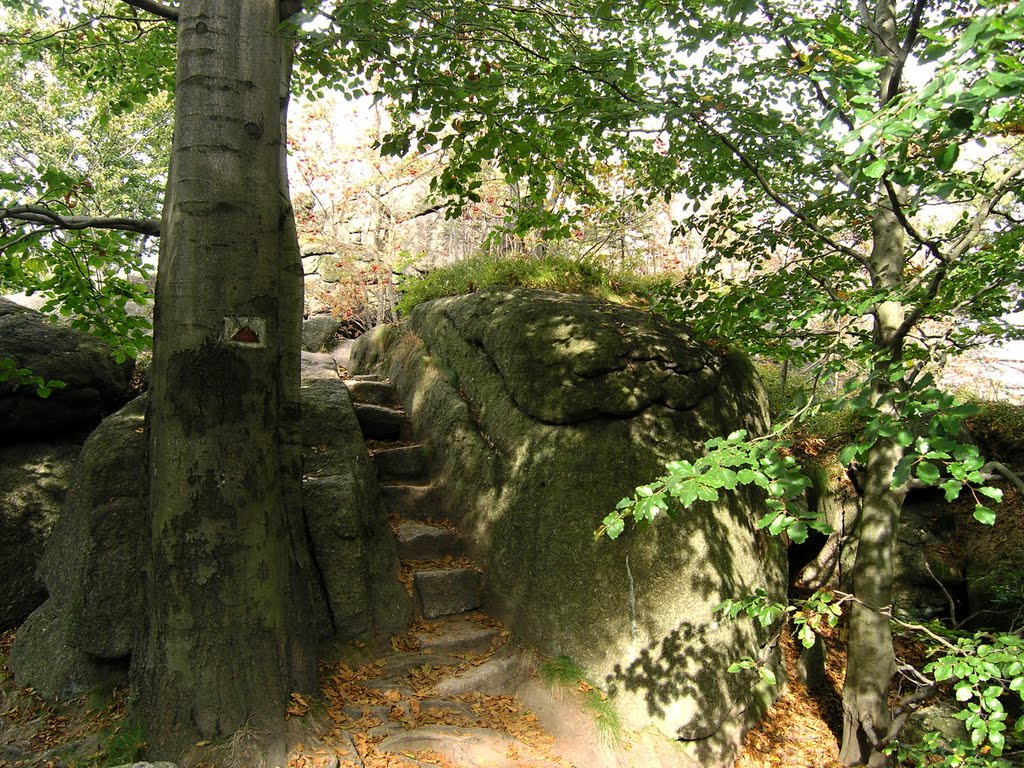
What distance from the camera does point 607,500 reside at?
15.5 feet

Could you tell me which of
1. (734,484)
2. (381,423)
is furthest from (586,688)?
(381,423)

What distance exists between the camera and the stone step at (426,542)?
522cm

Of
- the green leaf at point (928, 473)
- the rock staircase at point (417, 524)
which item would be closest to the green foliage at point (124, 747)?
the rock staircase at point (417, 524)

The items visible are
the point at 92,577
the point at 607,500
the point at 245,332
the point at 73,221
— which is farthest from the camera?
the point at 607,500

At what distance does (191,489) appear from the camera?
322 centimetres

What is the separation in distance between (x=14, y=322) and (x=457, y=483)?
4.29 m

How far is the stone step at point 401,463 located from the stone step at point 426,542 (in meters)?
0.67

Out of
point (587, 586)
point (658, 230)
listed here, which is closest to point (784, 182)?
point (587, 586)

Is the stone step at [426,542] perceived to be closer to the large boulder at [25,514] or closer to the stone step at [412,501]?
the stone step at [412,501]

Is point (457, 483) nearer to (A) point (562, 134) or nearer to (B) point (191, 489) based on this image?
(B) point (191, 489)

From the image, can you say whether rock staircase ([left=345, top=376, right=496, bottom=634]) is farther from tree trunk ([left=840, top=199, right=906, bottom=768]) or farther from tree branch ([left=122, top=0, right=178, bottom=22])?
tree branch ([left=122, top=0, right=178, bottom=22])

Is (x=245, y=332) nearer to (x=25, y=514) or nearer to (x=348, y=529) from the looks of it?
(x=348, y=529)

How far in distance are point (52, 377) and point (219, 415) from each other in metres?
3.37

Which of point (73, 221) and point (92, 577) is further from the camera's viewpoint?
point (92, 577)
